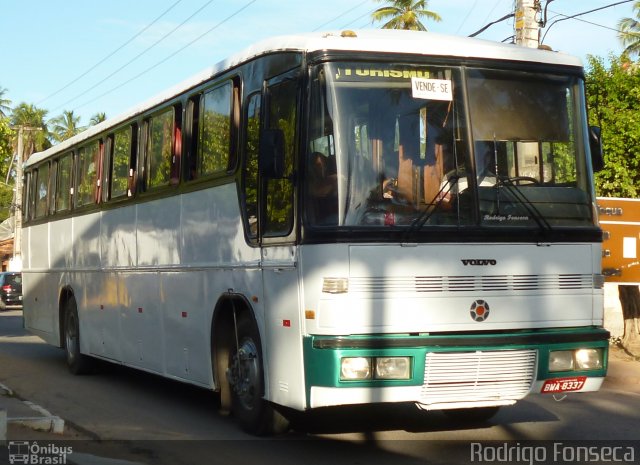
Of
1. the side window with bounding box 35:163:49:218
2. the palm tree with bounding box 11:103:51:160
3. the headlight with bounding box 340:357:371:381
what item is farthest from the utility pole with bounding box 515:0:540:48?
the palm tree with bounding box 11:103:51:160

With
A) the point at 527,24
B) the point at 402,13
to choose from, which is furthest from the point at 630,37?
the point at 527,24

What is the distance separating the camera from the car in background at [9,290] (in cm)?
4424

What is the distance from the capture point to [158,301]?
12.2m

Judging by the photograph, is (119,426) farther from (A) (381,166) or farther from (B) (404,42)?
(B) (404,42)

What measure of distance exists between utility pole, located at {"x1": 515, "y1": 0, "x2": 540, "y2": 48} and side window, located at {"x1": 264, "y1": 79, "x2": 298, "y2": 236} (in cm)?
852

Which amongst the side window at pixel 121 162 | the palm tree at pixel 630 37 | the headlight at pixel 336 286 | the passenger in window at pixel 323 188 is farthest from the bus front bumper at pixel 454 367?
the palm tree at pixel 630 37

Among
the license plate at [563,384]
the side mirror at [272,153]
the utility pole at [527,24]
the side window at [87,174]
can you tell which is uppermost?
the utility pole at [527,24]

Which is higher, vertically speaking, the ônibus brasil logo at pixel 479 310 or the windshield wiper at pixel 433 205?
the windshield wiper at pixel 433 205

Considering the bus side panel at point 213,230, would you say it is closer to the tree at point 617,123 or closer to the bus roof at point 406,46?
the bus roof at point 406,46

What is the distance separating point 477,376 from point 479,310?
520mm

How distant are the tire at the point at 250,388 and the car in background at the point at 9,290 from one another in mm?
36269

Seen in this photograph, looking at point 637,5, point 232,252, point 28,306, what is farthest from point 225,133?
point 637,5

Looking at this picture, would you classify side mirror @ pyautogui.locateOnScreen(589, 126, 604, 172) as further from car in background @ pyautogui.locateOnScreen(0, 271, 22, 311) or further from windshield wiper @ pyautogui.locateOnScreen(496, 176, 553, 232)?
car in background @ pyautogui.locateOnScreen(0, 271, 22, 311)

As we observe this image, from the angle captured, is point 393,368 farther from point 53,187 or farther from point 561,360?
point 53,187
